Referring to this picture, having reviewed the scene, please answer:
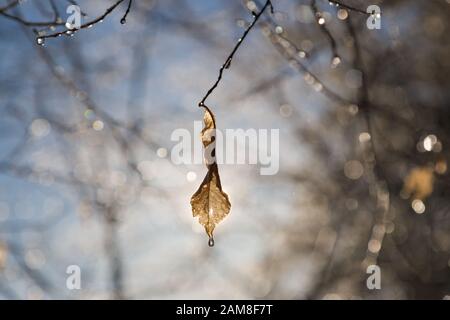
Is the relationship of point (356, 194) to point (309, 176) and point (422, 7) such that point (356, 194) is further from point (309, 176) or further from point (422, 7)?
point (422, 7)

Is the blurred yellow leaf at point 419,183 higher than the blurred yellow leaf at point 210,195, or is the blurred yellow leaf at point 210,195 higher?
the blurred yellow leaf at point 210,195

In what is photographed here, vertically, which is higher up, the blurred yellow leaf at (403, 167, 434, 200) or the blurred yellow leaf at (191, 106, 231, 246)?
the blurred yellow leaf at (191, 106, 231, 246)

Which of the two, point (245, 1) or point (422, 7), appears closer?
point (245, 1)

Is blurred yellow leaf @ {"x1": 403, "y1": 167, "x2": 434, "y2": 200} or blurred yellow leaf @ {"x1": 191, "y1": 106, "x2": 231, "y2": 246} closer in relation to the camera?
blurred yellow leaf @ {"x1": 191, "y1": 106, "x2": 231, "y2": 246}

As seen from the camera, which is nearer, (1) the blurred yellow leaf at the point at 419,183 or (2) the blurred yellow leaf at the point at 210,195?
(2) the blurred yellow leaf at the point at 210,195
